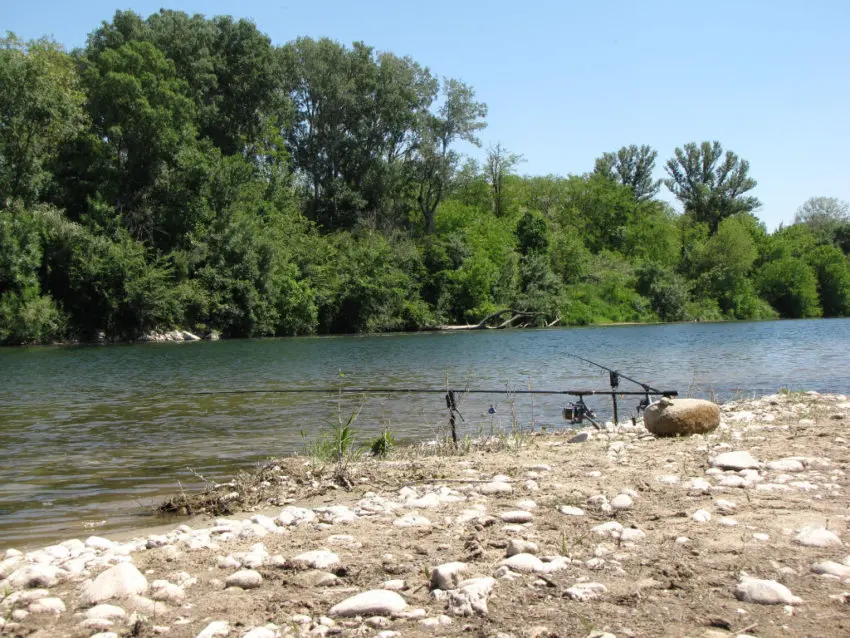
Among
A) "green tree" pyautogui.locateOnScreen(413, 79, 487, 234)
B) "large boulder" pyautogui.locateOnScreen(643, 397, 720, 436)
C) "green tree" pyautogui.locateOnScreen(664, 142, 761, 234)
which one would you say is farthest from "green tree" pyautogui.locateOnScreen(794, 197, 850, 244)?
"large boulder" pyautogui.locateOnScreen(643, 397, 720, 436)

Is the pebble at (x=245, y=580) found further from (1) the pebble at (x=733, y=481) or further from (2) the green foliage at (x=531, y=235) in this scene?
(2) the green foliage at (x=531, y=235)

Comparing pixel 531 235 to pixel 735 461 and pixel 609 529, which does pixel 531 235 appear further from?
pixel 609 529

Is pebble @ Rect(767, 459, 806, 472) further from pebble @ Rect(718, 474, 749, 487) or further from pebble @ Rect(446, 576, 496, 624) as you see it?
pebble @ Rect(446, 576, 496, 624)

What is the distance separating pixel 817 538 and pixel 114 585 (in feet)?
12.9

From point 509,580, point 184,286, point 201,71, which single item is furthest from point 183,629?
point 201,71

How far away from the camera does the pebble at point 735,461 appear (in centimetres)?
657

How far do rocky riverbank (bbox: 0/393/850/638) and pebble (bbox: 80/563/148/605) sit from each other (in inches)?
0.4

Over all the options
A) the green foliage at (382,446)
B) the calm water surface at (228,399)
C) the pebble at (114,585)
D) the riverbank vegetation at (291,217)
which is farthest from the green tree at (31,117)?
the pebble at (114,585)

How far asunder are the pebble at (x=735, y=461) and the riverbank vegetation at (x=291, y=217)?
37.9 m

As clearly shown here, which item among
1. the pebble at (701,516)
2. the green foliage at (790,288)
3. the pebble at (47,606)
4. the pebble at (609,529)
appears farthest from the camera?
the green foliage at (790,288)

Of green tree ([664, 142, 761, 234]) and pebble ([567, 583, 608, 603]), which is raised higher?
green tree ([664, 142, 761, 234])

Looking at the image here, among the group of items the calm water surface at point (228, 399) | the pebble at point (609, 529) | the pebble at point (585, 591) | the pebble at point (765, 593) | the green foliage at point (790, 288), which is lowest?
the calm water surface at point (228, 399)

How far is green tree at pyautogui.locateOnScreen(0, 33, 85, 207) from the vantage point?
37359mm

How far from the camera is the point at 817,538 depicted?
14.3ft
